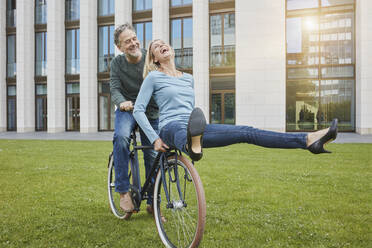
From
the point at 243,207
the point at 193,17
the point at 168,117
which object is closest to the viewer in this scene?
the point at 168,117

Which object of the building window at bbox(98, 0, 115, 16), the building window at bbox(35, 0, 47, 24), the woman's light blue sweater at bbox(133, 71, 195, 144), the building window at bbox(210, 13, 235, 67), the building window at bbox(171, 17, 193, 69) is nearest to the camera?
the woman's light blue sweater at bbox(133, 71, 195, 144)

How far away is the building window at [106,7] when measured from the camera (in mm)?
25900

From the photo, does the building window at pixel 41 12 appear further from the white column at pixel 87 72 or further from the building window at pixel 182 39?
the building window at pixel 182 39

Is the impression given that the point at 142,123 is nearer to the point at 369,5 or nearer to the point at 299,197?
the point at 299,197

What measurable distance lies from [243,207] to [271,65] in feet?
58.8

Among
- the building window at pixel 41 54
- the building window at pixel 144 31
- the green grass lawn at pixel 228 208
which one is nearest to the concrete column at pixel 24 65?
the building window at pixel 41 54

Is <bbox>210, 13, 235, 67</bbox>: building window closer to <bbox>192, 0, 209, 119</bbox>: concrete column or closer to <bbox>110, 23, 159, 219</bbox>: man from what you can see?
<bbox>192, 0, 209, 119</bbox>: concrete column

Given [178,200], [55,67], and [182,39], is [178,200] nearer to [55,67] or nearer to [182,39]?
[182,39]

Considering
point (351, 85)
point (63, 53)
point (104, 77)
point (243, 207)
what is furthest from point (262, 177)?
point (63, 53)

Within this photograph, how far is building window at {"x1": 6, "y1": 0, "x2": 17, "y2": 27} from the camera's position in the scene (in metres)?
29.1

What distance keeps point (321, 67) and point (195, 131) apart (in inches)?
819

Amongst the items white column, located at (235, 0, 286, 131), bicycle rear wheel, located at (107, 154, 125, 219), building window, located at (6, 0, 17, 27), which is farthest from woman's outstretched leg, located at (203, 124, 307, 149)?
building window, located at (6, 0, 17, 27)

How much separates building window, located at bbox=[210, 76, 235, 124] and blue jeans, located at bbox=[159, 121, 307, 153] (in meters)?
20.0

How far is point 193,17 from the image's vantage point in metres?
22.4
